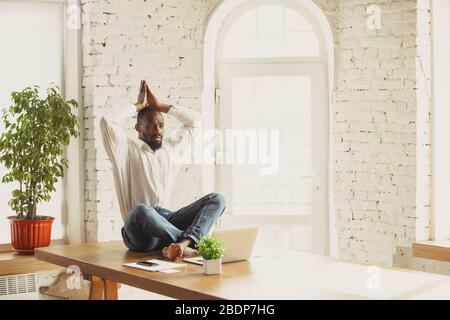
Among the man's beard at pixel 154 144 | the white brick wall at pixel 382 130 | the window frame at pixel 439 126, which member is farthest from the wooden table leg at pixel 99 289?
the window frame at pixel 439 126

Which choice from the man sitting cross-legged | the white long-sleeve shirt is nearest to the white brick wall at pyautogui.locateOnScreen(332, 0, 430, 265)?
the man sitting cross-legged

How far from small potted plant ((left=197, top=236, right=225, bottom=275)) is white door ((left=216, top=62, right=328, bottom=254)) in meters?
2.14

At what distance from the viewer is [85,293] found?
396 cm

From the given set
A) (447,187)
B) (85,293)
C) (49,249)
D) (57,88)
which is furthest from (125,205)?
(447,187)

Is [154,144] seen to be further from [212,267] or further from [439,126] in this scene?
[439,126]

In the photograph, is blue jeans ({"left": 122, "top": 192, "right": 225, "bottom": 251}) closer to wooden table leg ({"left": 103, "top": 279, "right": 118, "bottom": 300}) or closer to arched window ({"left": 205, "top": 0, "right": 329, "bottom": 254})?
wooden table leg ({"left": 103, "top": 279, "right": 118, "bottom": 300})

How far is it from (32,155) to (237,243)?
69.4 inches

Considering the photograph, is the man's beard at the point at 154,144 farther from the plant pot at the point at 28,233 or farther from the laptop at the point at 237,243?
the plant pot at the point at 28,233

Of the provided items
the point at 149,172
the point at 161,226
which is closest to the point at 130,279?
the point at 161,226

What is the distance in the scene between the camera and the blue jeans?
3150 millimetres

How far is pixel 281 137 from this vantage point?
190 inches

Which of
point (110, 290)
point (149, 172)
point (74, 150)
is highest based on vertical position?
point (74, 150)

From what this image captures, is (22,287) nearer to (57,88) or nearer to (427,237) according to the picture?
(57,88)
